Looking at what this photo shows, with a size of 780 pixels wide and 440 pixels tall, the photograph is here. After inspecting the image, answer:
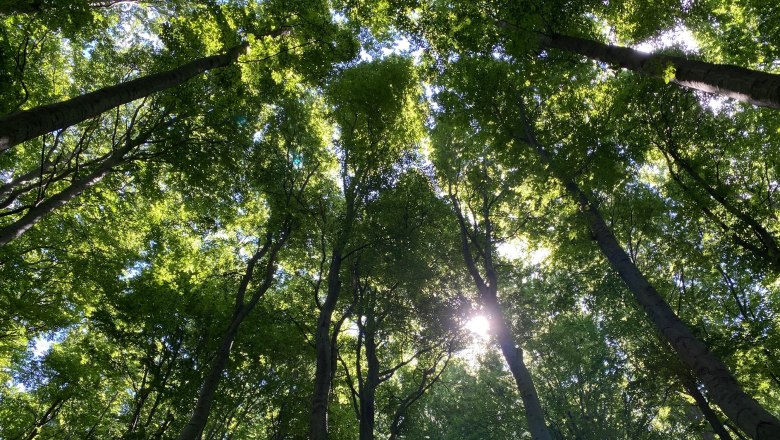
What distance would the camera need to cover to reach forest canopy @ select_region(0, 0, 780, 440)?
29.6ft

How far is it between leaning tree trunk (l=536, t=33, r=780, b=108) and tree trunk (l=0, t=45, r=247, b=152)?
7740 mm

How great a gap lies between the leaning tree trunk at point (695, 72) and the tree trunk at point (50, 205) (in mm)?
11760

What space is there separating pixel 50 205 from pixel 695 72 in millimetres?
13615

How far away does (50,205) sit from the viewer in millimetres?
9133

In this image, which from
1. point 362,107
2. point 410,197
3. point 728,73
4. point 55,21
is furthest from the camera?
point 410,197

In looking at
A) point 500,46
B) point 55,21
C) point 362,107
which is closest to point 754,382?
point 500,46

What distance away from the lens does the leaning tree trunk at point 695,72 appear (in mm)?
4594

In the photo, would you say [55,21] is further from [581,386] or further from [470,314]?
[581,386]

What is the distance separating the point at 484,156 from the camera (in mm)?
16328

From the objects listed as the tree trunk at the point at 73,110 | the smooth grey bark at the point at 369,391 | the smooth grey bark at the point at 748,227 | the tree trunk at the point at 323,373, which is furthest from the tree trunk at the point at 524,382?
the tree trunk at the point at 73,110

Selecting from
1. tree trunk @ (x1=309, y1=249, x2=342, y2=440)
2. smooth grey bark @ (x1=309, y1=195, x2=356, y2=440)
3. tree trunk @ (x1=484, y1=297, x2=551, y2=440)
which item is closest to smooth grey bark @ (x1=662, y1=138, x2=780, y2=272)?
tree trunk @ (x1=484, y1=297, x2=551, y2=440)

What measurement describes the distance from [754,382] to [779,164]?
27.6ft

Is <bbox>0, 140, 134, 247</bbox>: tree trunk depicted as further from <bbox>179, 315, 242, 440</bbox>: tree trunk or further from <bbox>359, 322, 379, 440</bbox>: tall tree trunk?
<bbox>359, 322, 379, 440</bbox>: tall tree trunk

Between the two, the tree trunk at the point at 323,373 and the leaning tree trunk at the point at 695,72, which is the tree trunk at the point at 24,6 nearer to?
the tree trunk at the point at 323,373
